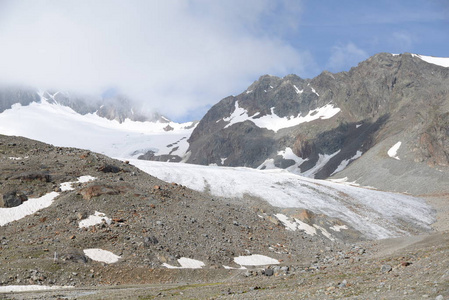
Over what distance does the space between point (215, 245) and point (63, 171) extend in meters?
24.5

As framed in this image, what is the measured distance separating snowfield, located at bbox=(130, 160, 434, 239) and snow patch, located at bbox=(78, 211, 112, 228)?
38.4m

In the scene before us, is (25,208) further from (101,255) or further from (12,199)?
(101,255)

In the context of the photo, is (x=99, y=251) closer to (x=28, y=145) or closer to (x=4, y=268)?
(x=4, y=268)

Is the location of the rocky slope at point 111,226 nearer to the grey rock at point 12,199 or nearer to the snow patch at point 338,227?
the grey rock at point 12,199

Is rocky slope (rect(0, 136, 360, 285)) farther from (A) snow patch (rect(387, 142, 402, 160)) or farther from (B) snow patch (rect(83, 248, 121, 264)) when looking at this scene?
(A) snow patch (rect(387, 142, 402, 160))

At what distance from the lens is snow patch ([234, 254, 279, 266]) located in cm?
4421

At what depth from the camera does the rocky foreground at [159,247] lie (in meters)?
23.8

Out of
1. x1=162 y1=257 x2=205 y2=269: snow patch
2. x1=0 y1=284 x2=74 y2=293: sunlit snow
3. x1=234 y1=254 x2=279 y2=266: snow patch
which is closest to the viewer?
x1=0 y1=284 x2=74 y2=293: sunlit snow

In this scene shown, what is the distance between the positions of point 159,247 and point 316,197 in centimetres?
5287

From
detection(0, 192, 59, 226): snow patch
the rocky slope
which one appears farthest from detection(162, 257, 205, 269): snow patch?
detection(0, 192, 59, 226): snow patch

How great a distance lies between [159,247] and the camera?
4103 centimetres

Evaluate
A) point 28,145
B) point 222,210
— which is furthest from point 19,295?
point 28,145

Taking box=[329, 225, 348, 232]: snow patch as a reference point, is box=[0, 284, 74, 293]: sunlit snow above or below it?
below

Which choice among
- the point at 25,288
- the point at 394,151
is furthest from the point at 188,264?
the point at 394,151
